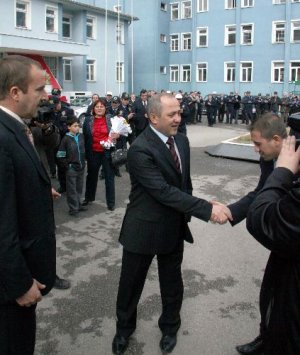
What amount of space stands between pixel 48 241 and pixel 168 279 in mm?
1286

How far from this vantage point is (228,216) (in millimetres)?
3010

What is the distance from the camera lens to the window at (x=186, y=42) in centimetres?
4028

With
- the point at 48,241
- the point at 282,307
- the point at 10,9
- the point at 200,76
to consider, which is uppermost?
the point at 10,9

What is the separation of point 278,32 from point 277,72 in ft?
10.7

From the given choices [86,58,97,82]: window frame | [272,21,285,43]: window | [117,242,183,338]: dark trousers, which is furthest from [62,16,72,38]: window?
[117,242,183,338]: dark trousers

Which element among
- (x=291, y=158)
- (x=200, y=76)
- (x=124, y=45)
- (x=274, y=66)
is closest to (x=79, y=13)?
(x=124, y=45)

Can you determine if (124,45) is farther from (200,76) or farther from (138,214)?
(138,214)

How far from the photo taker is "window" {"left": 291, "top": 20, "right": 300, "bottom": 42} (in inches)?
1337

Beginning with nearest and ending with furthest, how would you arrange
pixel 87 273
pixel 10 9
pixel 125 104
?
pixel 87 273 < pixel 125 104 < pixel 10 9

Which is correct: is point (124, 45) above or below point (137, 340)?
above

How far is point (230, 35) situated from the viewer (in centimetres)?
3756

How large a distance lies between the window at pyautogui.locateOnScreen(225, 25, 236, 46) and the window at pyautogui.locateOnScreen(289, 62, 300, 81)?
5.90m

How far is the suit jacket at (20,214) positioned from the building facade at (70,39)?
81.7 ft

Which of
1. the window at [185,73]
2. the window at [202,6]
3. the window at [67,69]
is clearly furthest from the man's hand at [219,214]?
the window at [202,6]
